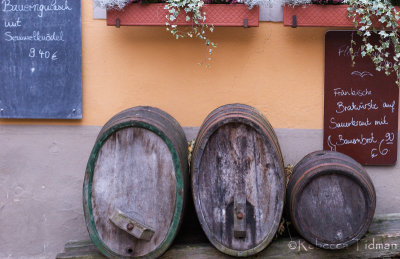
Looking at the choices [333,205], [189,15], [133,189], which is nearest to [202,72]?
[189,15]

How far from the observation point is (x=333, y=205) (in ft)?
10.4

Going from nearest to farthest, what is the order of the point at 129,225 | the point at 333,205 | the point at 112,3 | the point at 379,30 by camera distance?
the point at 129,225 → the point at 333,205 → the point at 112,3 → the point at 379,30

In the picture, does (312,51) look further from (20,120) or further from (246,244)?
(20,120)

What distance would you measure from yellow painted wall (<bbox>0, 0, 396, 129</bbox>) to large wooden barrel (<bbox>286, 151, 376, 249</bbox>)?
0.88 m

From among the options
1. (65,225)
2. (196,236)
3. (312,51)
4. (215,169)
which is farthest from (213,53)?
(65,225)

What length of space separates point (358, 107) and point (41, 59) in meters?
2.61

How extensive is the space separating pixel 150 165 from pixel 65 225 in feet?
4.51

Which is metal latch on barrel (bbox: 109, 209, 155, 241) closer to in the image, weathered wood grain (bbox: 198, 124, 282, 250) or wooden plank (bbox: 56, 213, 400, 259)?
wooden plank (bbox: 56, 213, 400, 259)

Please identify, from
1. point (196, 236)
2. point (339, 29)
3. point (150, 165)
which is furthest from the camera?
point (339, 29)

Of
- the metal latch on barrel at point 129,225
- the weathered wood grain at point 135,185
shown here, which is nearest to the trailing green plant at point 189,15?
the weathered wood grain at point 135,185

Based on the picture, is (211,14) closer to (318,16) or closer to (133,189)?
(318,16)

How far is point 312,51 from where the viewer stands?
3.94 m

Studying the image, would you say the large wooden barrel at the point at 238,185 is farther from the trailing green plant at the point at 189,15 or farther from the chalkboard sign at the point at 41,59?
the chalkboard sign at the point at 41,59

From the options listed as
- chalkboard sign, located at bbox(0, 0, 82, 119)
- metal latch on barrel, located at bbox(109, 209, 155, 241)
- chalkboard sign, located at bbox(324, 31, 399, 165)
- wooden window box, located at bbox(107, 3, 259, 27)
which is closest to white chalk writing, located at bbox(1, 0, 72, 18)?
chalkboard sign, located at bbox(0, 0, 82, 119)
